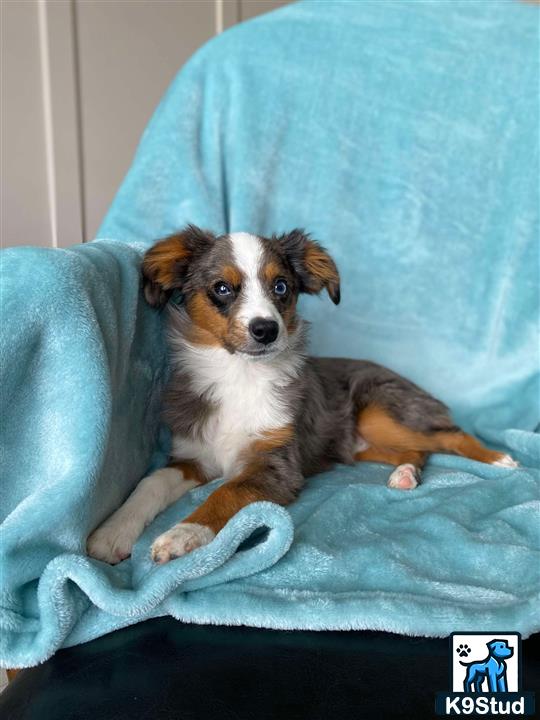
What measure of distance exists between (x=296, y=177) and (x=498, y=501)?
56.1 inches

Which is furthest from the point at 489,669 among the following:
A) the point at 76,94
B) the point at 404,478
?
the point at 76,94

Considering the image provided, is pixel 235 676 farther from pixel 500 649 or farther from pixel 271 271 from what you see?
pixel 271 271

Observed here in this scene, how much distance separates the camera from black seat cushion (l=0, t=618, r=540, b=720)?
1.20 meters

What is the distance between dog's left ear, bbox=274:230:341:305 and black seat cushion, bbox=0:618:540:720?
3.94 feet

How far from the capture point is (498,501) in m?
2.04

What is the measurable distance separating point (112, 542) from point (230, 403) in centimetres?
67

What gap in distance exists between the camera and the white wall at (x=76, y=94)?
324cm

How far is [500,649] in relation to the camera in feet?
4.54

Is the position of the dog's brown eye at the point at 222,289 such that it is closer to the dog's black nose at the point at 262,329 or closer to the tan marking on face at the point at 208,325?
the tan marking on face at the point at 208,325

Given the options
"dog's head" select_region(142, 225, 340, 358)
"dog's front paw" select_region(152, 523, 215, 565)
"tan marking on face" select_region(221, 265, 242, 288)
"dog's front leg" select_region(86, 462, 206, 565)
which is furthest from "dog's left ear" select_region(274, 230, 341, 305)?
"dog's front paw" select_region(152, 523, 215, 565)

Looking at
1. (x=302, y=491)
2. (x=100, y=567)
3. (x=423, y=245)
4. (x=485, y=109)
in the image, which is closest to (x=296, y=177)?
(x=423, y=245)

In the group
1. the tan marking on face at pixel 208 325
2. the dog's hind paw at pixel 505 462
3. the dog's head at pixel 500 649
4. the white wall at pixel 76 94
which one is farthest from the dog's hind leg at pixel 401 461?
the white wall at pixel 76 94

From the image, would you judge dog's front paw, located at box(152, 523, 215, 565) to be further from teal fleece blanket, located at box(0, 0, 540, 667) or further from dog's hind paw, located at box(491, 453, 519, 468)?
dog's hind paw, located at box(491, 453, 519, 468)

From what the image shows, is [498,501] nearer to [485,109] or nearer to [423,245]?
[423,245]
